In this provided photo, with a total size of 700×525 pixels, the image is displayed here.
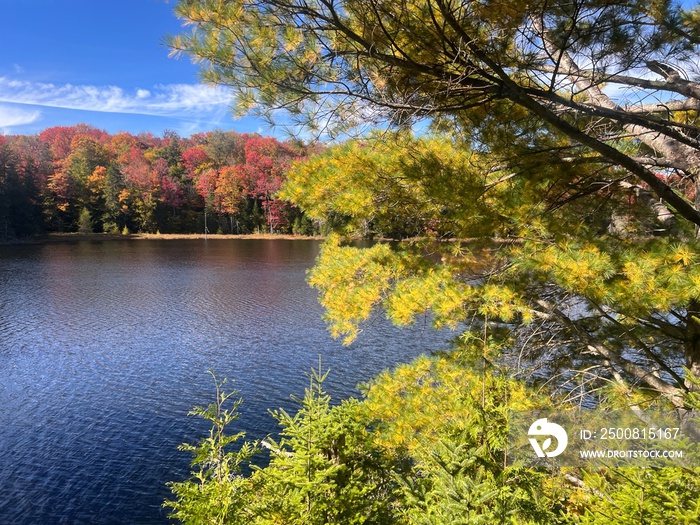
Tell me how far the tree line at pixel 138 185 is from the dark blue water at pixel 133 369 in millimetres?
21998

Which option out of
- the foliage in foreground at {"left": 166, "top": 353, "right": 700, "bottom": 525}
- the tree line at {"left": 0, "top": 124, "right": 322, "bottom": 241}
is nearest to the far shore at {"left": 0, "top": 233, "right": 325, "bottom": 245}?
the tree line at {"left": 0, "top": 124, "right": 322, "bottom": 241}

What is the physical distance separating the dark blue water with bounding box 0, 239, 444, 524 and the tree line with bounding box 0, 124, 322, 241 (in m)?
22.0

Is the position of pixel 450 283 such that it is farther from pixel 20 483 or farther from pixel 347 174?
pixel 20 483

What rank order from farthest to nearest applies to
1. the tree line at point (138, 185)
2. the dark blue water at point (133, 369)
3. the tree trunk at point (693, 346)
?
the tree line at point (138, 185)
the dark blue water at point (133, 369)
the tree trunk at point (693, 346)

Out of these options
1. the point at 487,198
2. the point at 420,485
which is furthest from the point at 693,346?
the point at 420,485

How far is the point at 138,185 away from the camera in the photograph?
45594mm

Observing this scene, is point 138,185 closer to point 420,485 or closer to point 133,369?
point 133,369

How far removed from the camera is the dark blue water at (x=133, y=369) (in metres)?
6.98

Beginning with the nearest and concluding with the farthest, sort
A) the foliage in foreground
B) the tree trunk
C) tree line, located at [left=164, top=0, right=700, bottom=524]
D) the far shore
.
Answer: the foliage in foreground < tree line, located at [left=164, top=0, right=700, bottom=524] < the tree trunk < the far shore

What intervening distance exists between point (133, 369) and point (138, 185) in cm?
3920

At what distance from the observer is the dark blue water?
698cm

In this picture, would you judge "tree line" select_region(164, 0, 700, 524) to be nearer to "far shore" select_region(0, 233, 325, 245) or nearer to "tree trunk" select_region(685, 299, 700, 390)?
"tree trunk" select_region(685, 299, 700, 390)

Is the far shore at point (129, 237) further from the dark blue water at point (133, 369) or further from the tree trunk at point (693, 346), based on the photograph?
the tree trunk at point (693, 346)

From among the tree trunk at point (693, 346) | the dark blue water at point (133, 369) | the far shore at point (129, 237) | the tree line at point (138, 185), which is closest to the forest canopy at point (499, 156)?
the tree trunk at point (693, 346)
